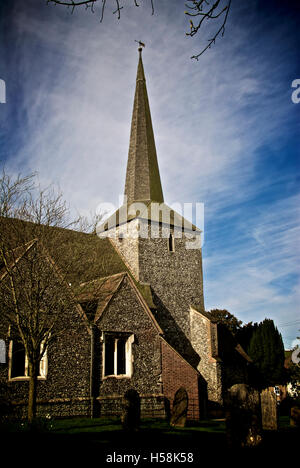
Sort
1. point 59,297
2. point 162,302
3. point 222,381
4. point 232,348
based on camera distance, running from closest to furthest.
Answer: point 59,297 → point 222,381 → point 162,302 → point 232,348

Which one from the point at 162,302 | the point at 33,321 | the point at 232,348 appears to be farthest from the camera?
the point at 232,348

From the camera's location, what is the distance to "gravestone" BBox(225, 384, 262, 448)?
8.03m

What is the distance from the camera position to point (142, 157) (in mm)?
29188

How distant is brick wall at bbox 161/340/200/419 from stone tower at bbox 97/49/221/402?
180 inches

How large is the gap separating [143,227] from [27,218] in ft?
42.8

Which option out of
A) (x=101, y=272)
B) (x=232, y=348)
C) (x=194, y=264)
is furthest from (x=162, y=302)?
(x=101, y=272)

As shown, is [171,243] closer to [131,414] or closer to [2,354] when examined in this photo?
[2,354]

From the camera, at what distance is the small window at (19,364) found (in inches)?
541

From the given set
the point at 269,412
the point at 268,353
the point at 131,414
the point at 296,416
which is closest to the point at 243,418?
the point at 131,414

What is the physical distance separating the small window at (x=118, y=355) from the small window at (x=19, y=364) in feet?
9.58

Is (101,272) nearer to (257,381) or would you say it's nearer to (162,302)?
(162,302)

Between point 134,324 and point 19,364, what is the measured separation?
17.5 feet

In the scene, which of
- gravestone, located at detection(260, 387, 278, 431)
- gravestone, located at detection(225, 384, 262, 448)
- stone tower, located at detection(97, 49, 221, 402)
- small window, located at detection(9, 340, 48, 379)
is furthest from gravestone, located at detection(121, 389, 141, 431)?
stone tower, located at detection(97, 49, 221, 402)
